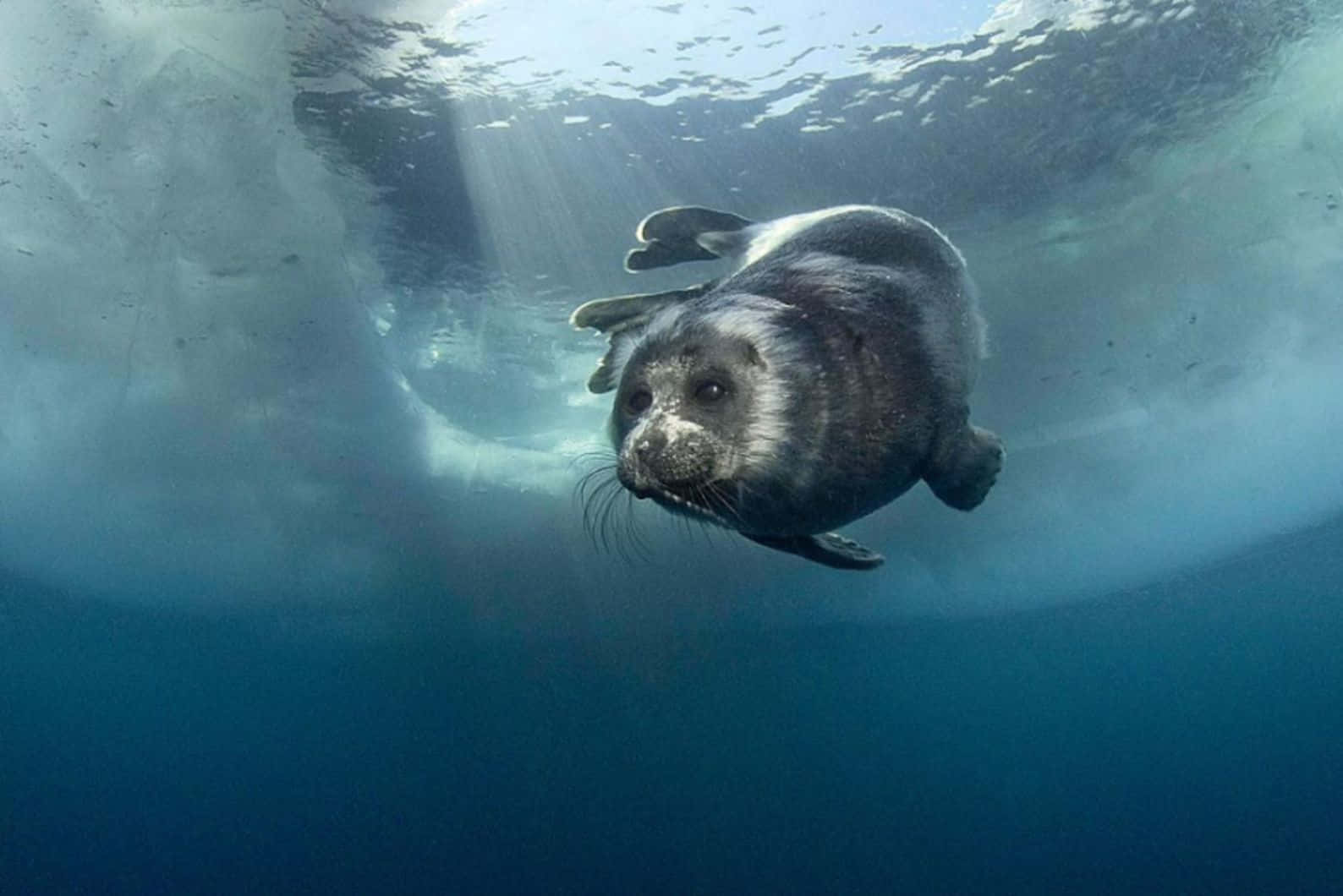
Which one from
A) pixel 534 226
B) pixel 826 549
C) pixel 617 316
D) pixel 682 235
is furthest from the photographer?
pixel 534 226

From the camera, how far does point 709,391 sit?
2.20m

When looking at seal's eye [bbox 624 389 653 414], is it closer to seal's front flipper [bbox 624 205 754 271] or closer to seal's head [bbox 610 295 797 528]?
seal's head [bbox 610 295 797 528]

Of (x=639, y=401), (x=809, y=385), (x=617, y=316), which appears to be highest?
(x=809, y=385)

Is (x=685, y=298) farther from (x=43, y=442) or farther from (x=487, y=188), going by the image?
(x=43, y=442)

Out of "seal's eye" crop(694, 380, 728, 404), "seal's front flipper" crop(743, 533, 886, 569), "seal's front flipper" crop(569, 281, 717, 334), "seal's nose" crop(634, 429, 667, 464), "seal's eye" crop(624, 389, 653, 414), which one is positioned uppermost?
"seal's eye" crop(694, 380, 728, 404)

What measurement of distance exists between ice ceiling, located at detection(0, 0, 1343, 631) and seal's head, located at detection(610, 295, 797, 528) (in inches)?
260

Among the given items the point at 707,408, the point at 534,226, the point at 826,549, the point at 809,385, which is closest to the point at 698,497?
the point at 707,408

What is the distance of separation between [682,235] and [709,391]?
7.02 feet

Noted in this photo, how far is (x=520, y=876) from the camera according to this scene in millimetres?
40188

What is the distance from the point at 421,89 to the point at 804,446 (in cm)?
800

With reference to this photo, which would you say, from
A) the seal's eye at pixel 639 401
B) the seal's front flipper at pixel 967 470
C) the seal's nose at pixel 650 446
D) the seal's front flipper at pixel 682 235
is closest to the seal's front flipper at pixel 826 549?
the seal's front flipper at pixel 967 470

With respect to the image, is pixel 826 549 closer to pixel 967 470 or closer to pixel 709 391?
pixel 967 470

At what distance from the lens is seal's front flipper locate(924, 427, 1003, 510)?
3086 millimetres

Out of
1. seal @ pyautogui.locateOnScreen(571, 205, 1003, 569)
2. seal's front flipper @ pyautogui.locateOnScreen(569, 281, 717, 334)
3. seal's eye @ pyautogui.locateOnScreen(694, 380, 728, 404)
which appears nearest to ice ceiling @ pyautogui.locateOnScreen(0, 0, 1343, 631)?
seal's front flipper @ pyautogui.locateOnScreen(569, 281, 717, 334)
